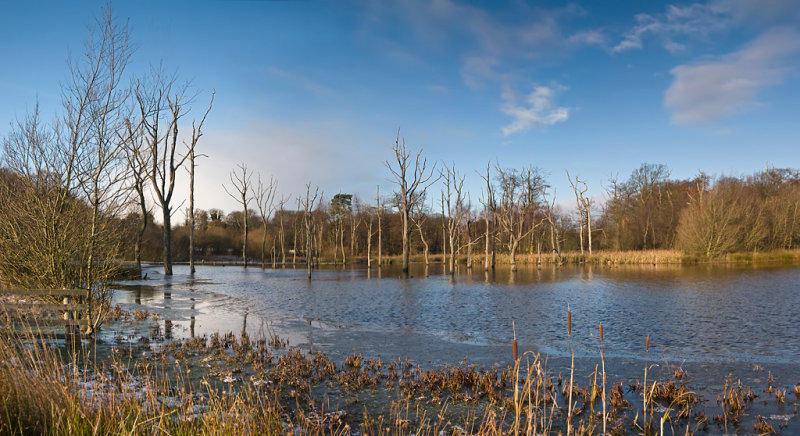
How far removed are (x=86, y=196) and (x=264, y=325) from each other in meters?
6.08

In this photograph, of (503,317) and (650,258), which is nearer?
(503,317)

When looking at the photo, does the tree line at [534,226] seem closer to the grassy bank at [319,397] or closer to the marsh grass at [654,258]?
the marsh grass at [654,258]

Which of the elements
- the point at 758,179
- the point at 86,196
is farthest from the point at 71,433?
the point at 758,179

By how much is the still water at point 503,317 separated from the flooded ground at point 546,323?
0.04 metres

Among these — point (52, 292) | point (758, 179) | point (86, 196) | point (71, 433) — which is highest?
point (758, 179)

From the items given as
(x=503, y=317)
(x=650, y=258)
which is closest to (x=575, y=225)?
(x=650, y=258)

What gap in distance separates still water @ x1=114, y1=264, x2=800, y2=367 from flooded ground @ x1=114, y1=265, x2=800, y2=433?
38 mm

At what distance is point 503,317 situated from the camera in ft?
52.7

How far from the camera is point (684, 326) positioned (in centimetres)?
1390

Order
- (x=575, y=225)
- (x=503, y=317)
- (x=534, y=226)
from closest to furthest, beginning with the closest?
1. (x=503, y=317)
2. (x=534, y=226)
3. (x=575, y=225)

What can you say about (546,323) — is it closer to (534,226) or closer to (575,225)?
(534,226)

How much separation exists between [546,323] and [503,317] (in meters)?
1.71

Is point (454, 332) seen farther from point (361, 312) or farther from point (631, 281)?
point (631, 281)

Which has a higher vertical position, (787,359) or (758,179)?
(758,179)
